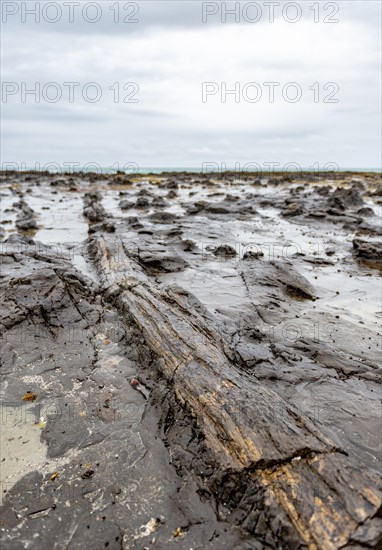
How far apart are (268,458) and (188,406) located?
1354 millimetres

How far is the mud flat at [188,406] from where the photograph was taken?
365 cm

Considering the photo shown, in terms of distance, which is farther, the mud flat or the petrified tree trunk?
the mud flat

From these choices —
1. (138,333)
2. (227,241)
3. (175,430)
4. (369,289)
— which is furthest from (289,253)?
(175,430)

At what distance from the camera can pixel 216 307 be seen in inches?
356

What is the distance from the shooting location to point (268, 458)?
13.0 ft

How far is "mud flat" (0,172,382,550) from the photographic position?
365 centimetres

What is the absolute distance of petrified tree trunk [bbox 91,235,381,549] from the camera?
3355mm

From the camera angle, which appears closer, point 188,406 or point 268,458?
point 268,458

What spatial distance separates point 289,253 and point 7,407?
11479 mm

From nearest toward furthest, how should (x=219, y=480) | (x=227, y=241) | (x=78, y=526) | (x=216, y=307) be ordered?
(x=78, y=526) → (x=219, y=480) → (x=216, y=307) → (x=227, y=241)

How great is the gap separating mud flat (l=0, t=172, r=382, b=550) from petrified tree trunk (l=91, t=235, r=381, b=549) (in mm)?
16

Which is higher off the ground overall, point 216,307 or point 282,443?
point 216,307

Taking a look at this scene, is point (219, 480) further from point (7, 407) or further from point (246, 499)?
point (7, 407)

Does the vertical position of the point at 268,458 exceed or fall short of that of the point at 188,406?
it falls short
